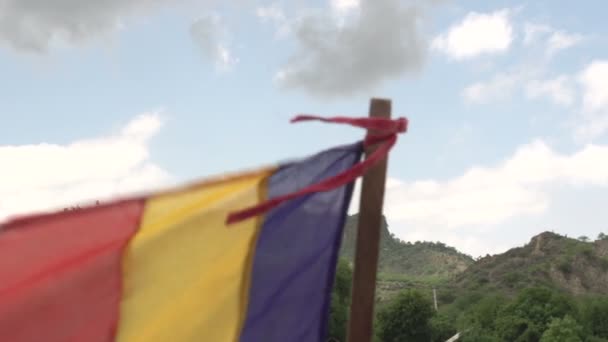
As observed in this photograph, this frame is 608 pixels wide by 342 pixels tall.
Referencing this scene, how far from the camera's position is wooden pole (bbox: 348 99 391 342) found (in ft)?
18.4

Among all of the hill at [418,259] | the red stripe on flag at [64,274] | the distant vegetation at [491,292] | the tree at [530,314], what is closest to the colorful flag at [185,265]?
the red stripe on flag at [64,274]

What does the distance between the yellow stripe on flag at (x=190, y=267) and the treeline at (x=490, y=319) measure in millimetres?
39525

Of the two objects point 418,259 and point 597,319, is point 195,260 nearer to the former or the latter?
point 597,319

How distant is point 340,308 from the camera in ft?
156

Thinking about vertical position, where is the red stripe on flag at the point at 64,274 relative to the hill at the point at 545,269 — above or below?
below

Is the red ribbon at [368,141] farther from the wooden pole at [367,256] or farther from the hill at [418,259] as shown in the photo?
the hill at [418,259]

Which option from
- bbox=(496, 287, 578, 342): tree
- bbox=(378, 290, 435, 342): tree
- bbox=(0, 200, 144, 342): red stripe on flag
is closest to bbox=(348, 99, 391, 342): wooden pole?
bbox=(0, 200, 144, 342): red stripe on flag

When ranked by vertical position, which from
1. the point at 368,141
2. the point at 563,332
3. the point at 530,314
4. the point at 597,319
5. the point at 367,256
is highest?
the point at 597,319

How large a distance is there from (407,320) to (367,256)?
142ft

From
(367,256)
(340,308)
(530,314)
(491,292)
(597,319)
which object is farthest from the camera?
(491,292)

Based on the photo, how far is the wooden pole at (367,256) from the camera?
18.4 ft

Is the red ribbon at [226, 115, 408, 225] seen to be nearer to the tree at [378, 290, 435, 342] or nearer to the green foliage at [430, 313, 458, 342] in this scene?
the tree at [378, 290, 435, 342]

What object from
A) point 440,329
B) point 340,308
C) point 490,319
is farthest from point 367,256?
point 490,319

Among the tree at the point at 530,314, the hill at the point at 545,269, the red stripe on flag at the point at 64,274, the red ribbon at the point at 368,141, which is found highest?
the hill at the point at 545,269
